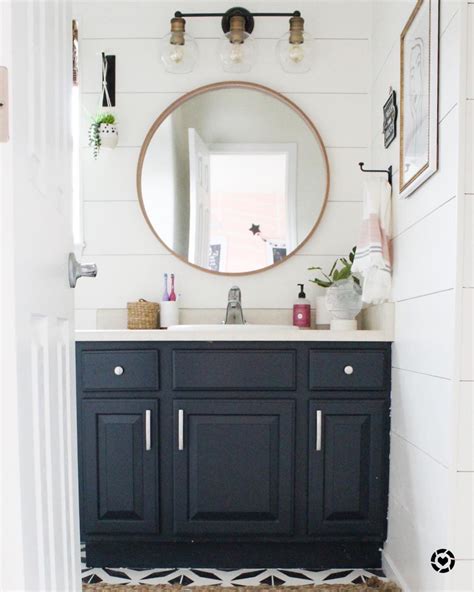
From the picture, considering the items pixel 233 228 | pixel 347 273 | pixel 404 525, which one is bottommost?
pixel 404 525

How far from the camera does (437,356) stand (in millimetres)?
1505

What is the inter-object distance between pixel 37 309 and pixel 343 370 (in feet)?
4.63

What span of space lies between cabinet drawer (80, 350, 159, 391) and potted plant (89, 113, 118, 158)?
96 cm

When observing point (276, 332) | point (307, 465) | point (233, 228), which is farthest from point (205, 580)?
point (233, 228)

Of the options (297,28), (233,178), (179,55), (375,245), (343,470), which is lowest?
(343,470)

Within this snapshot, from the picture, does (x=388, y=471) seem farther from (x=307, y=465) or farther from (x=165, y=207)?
(x=165, y=207)

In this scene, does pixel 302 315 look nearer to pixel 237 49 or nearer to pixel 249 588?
pixel 249 588

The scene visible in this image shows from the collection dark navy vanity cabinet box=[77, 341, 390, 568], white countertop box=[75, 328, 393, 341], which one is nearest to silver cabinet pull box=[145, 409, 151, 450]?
dark navy vanity cabinet box=[77, 341, 390, 568]

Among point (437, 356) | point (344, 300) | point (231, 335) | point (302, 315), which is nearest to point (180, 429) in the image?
point (231, 335)

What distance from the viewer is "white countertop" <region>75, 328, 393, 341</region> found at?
77.1 inches

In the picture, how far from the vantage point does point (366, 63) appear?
7.92 ft

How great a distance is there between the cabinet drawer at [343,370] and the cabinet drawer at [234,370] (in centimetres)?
8

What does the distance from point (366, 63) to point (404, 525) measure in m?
1.87

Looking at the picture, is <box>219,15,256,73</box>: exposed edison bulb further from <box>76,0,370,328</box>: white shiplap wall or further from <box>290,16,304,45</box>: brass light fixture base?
<box>290,16,304,45</box>: brass light fixture base
